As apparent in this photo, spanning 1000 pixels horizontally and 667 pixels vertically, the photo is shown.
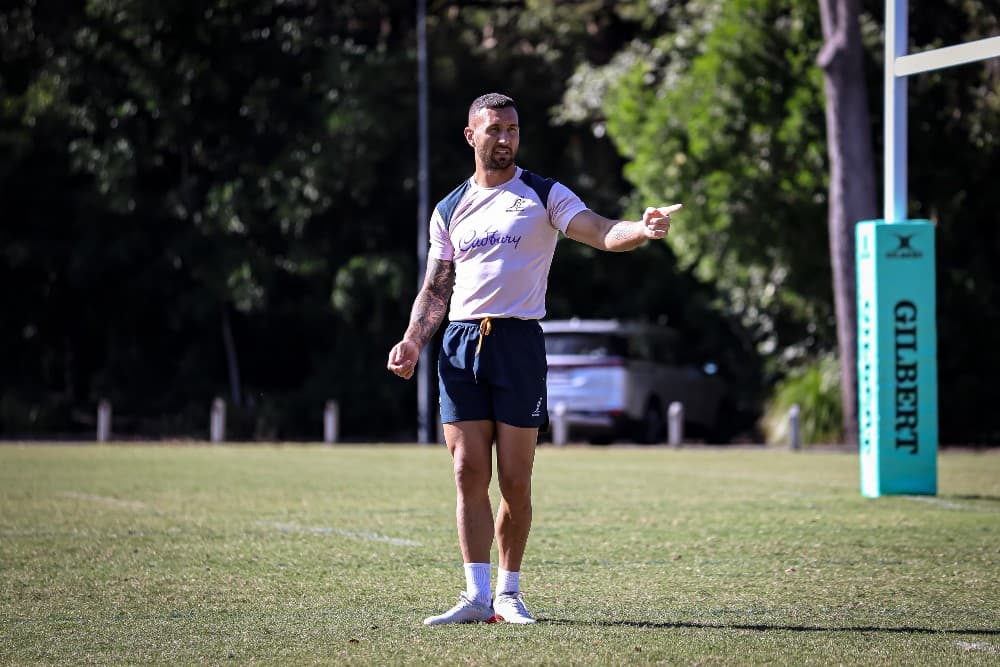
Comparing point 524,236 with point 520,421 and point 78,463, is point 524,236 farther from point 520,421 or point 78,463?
point 78,463

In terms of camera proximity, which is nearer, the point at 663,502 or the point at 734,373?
the point at 663,502

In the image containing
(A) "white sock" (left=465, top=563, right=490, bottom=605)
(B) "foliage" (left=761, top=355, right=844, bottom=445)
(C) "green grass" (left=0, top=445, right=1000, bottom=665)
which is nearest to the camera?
(C) "green grass" (left=0, top=445, right=1000, bottom=665)

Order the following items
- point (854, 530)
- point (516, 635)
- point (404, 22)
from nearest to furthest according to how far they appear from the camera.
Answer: point (516, 635)
point (854, 530)
point (404, 22)

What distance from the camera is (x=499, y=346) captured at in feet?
23.3

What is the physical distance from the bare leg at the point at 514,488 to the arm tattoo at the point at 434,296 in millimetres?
628

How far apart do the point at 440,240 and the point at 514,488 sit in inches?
46.3

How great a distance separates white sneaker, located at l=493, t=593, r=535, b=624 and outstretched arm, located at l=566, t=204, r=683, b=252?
1.56m

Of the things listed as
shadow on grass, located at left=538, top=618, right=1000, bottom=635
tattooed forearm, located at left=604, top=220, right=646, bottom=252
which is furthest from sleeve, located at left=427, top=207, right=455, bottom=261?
shadow on grass, located at left=538, top=618, right=1000, bottom=635

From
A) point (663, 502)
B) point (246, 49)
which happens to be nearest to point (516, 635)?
point (663, 502)

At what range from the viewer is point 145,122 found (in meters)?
33.8

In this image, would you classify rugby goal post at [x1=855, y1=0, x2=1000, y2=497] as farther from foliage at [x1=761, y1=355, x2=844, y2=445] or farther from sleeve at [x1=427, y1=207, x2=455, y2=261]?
foliage at [x1=761, y1=355, x2=844, y2=445]

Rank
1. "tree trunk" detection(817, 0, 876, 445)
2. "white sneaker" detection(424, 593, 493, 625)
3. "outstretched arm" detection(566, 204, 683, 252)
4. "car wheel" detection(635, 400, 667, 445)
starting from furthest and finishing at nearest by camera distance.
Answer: "car wheel" detection(635, 400, 667, 445), "tree trunk" detection(817, 0, 876, 445), "white sneaker" detection(424, 593, 493, 625), "outstretched arm" detection(566, 204, 683, 252)

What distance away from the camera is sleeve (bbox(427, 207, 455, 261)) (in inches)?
292

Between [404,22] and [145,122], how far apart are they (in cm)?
606
